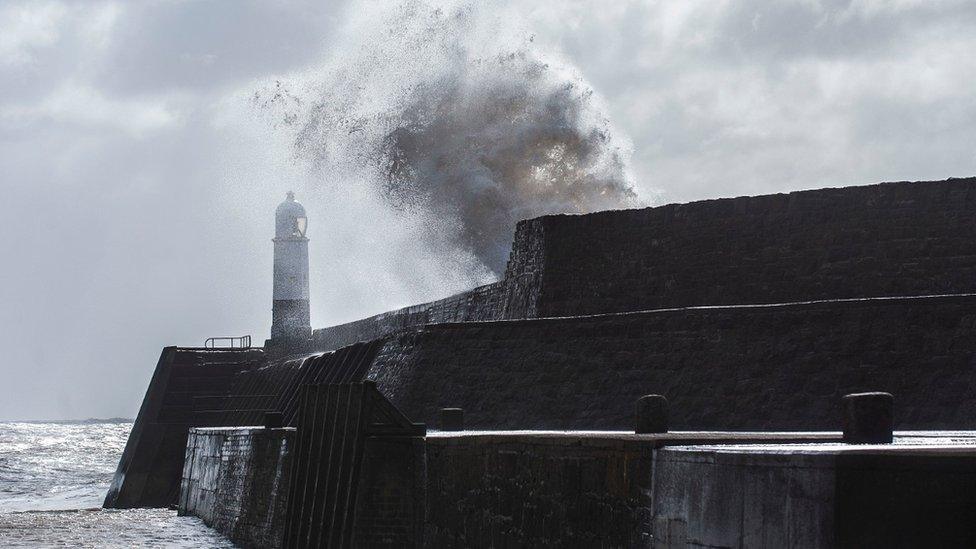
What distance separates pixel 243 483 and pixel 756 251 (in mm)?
6875

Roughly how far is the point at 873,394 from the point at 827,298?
27.1ft

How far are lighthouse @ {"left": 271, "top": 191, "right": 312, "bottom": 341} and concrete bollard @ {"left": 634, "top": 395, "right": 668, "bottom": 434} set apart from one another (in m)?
28.5

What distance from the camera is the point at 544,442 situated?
9125 millimetres

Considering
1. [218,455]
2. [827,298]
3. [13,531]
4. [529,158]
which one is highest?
[529,158]

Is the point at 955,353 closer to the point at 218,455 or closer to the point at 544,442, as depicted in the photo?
the point at 544,442

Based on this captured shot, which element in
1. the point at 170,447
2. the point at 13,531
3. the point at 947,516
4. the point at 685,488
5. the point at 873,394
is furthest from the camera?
the point at 170,447

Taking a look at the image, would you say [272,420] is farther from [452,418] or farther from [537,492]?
[537,492]

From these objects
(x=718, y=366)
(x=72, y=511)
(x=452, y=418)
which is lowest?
(x=72, y=511)

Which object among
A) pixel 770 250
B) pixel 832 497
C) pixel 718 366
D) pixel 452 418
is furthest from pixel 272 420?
pixel 832 497

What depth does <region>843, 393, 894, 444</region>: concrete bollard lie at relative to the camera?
23.7ft

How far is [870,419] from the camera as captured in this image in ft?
23.7

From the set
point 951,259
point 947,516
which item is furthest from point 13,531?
point 947,516

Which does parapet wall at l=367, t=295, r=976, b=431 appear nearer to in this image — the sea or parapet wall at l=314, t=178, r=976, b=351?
parapet wall at l=314, t=178, r=976, b=351

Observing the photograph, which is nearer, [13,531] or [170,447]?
[13,531]
